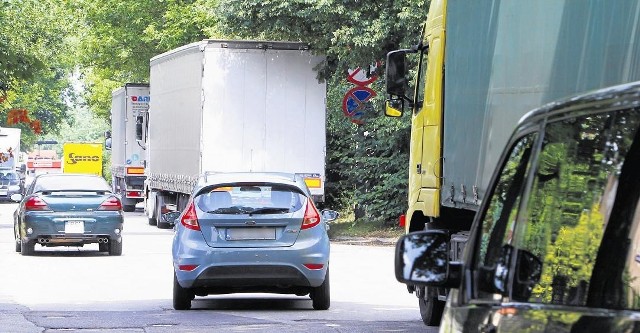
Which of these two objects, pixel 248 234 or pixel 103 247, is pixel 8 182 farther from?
pixel 248 234

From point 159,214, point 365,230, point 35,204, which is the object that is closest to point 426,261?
point 35,204

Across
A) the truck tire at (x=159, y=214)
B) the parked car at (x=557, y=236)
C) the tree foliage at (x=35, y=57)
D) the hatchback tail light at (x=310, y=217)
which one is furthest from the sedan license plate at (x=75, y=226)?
the parked car at (x=557, y=236)

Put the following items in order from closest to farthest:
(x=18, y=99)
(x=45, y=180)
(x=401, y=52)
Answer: (x=401, y=52) < (x=45, y=180) < (x=18, y=99)

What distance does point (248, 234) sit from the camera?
48.7 feet

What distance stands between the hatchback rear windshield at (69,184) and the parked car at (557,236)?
20.6m

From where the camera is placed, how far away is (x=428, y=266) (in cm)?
462

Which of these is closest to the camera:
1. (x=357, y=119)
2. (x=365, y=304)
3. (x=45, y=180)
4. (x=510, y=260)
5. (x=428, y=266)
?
(x=510, y=260)

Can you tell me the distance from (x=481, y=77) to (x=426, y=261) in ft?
23.6

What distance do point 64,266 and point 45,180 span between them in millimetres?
3040

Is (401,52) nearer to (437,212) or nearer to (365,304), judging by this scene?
(437,212)

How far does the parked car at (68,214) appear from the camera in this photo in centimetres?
2445

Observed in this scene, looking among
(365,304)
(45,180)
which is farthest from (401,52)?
(45,180)

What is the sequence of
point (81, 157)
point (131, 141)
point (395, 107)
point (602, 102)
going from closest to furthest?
point (602, 102)
point (395, 107)
point (131, 141)
point (81, 157)

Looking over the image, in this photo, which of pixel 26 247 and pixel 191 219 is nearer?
pixel 191 219
